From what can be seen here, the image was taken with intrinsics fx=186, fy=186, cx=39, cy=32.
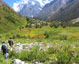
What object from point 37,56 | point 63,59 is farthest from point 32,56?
point 63,59

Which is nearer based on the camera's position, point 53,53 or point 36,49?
point 36,49

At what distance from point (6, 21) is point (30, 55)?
96.6 m

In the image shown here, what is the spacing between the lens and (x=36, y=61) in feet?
63.3

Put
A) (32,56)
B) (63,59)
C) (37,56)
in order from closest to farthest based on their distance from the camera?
(63,59) → (37,56) → (32,56)

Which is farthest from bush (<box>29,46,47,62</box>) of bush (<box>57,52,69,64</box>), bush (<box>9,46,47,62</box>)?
bush (<box>57,52,69,64</box>)

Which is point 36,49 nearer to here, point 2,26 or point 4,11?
point 2,26

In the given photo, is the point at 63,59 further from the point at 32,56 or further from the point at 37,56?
the point at 32,56

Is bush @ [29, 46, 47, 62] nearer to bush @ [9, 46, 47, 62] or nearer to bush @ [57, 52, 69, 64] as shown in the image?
bush @ [9, 46, 47, 62]

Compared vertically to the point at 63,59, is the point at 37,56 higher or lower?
higher

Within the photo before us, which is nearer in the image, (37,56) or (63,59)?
(63,59)

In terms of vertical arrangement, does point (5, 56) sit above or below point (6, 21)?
below

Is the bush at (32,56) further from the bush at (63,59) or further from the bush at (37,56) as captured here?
the bush at (63,59)

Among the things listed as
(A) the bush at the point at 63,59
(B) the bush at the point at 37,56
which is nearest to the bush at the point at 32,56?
(B) the bush at the point at 37,56

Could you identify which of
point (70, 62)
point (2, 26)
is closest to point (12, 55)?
point (70, 62)
